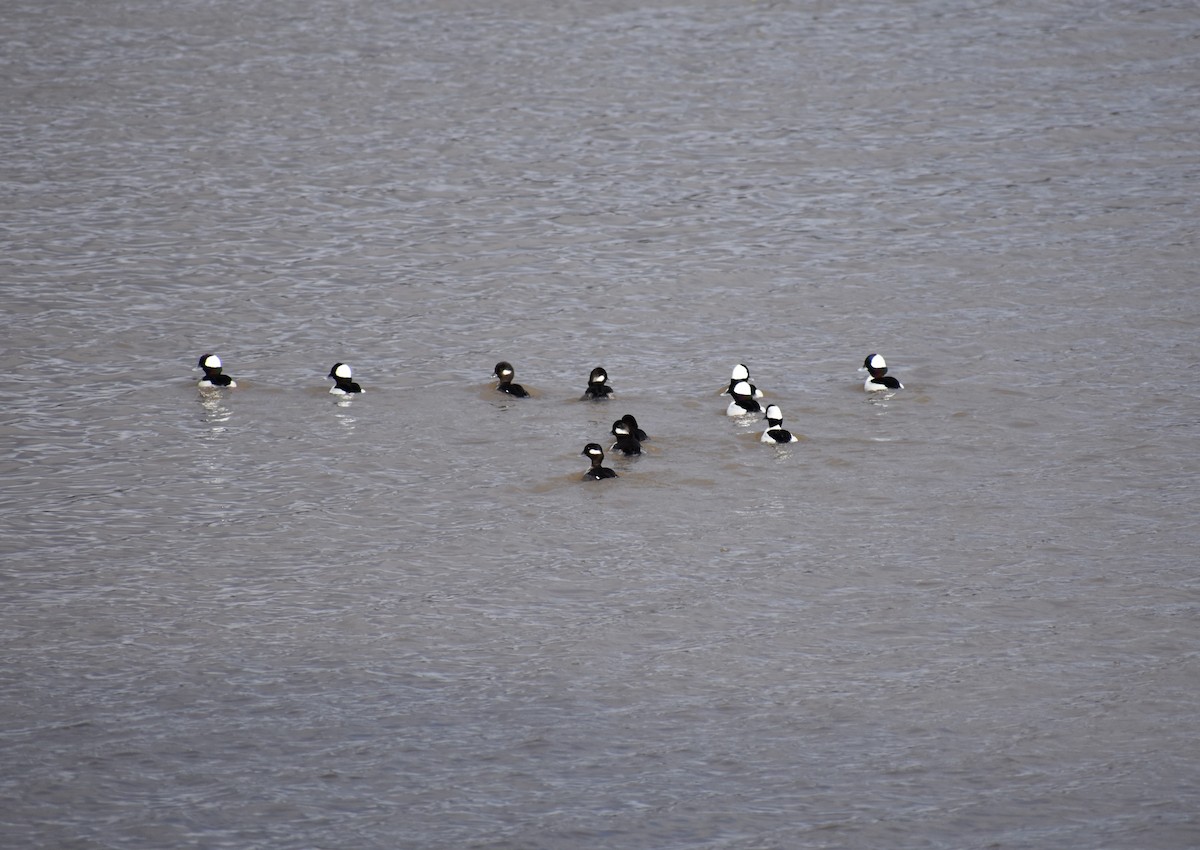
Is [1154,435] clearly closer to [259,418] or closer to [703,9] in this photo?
[259,418]

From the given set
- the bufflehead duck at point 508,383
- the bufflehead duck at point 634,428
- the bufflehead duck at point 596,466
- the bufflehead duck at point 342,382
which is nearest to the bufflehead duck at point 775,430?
the bufflehead duck at point 634,428

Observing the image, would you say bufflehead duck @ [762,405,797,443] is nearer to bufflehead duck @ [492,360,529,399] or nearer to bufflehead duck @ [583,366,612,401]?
bufflehead duck @ [583,366,612,401]

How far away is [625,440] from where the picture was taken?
61.1 feet

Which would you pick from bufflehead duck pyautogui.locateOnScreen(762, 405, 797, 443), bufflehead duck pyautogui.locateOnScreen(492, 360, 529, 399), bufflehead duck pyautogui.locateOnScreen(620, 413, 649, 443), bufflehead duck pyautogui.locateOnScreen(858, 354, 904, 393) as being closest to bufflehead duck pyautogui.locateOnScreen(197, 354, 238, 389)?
bufflehead duck pyautogui.locateOnScreen(492, 360, 529, 399)

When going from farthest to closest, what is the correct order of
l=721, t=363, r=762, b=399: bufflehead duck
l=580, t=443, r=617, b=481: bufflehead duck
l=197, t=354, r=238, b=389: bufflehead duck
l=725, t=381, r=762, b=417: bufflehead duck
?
1. l=197, t=354, r=238, b=389: bufflehead duck
2. l=721, t=363, r=762, b=399: bufflehead duck
3. l=725, t=381, r=762, b=417: bufflehead duck
4. l=580, t=443, r=617, b=481: bufflehead duck

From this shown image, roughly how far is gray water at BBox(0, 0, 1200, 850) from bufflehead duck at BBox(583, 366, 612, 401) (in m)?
0.30

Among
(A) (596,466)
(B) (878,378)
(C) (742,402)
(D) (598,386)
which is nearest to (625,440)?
(A) (596,466)

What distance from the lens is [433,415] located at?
20234 mm

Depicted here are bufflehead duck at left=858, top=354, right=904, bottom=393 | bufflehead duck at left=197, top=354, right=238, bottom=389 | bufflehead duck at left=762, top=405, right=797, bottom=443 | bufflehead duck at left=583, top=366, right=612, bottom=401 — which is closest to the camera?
bufflehead duck at left=762, top=405, right=797, bottom=443

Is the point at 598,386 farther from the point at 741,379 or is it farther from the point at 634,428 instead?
the point at 741,379

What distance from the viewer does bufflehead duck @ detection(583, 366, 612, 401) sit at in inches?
794

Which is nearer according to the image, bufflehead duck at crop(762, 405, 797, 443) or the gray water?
the gray water

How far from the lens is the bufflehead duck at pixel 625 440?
60.8 ft

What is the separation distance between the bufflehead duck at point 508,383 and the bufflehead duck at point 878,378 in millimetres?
4311
